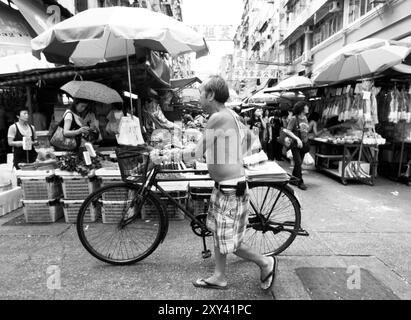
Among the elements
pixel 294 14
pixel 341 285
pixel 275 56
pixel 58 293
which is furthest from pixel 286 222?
pixel 275 56

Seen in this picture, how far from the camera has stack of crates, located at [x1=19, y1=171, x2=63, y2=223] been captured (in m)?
4.89

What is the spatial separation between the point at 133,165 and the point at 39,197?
2.28m

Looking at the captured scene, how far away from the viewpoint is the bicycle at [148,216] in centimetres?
350

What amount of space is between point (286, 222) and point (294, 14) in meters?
28.2

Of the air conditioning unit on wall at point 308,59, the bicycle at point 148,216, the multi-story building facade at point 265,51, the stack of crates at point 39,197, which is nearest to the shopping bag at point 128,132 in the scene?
→ the stack of crates at point 39,197

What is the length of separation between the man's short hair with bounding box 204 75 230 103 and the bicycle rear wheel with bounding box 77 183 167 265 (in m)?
1.30

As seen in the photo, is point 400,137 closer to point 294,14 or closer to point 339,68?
point 339,68

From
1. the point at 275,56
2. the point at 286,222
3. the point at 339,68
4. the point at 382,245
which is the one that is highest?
the point at 275,56

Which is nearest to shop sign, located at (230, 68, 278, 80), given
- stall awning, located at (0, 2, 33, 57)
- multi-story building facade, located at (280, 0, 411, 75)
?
multi-story building facade, located at (280, 0, 411, 75)

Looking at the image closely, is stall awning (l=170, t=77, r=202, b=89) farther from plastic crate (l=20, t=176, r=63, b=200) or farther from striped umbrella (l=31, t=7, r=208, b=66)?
plastic crate (l=20, t=176, r=63, b=200)

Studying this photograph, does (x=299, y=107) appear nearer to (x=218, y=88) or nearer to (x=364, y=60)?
(x=364, y=60)

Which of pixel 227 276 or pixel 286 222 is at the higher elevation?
pixel 286 222
